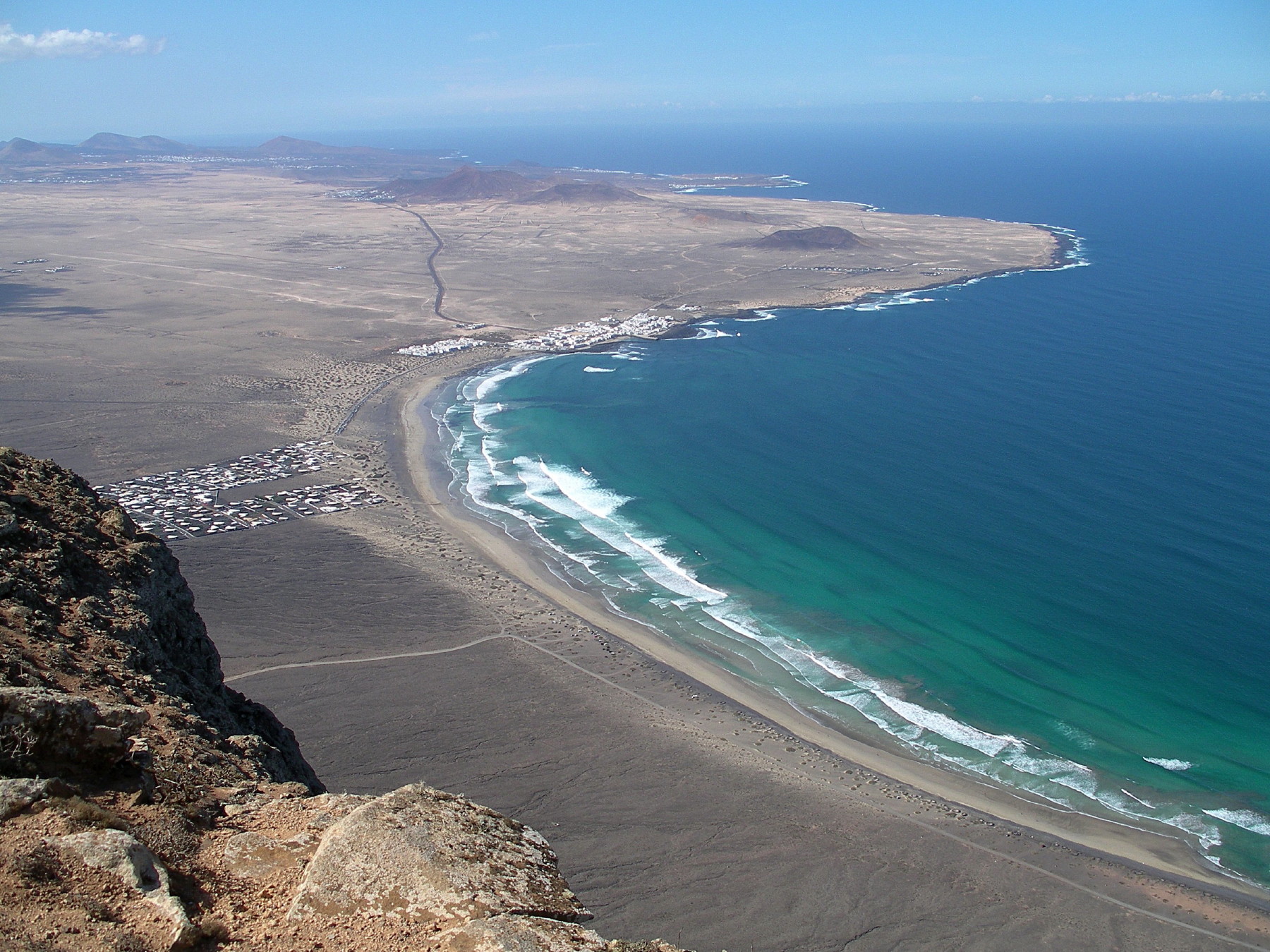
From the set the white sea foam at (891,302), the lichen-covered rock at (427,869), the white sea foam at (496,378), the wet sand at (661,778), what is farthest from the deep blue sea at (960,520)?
the lichen-covered rock at (427,869)

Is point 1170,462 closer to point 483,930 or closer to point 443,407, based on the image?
point 443,407

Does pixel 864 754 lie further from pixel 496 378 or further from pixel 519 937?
pixel 496 378

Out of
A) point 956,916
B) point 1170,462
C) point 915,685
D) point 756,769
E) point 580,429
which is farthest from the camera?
point 580,429

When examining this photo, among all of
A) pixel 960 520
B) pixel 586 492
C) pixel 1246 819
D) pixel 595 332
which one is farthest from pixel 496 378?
pixel 1246 819

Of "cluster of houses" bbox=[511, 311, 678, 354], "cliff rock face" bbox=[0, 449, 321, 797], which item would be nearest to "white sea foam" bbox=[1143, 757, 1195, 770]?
"cliff rock face" bbox=[0, 449, 321, 797]

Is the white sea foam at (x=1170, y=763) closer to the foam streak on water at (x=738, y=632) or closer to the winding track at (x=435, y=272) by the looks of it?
the foam streak on water at (x=738, y=632)

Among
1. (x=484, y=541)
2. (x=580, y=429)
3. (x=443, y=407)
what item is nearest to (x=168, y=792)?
(x=484, y=541)
